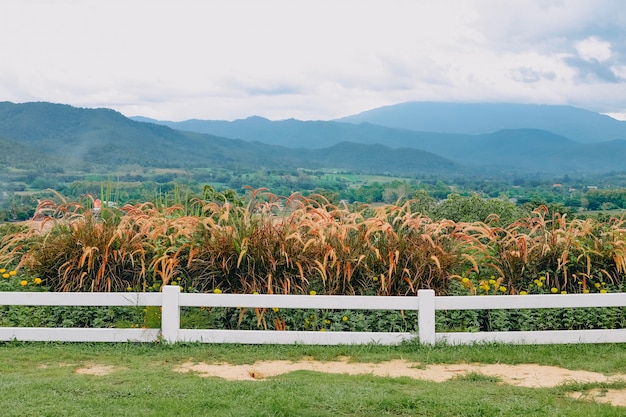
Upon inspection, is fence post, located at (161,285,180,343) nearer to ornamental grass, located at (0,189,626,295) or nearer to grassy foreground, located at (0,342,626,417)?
grassy foreground, located at (0,342,626,417)

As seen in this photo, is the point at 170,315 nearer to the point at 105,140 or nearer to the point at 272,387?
the point at 272,387

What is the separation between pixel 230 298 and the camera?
27.7 ft

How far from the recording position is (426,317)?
8492 mm

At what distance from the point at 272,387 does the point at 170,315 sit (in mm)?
2311

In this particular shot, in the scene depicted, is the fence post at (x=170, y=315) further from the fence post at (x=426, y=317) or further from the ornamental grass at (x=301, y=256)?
the fence post at (x=426, y=317)

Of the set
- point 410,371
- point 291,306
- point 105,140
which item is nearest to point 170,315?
point 291,306

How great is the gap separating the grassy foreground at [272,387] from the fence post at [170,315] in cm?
16

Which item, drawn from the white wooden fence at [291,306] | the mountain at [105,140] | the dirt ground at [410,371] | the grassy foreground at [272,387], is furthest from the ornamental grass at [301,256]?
the mountain at [105,140]

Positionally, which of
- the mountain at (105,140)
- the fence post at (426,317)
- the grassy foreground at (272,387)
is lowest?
the grassy foreground at (272,387)

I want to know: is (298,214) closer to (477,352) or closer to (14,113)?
(477,352)

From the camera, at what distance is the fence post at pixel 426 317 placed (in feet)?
27.7

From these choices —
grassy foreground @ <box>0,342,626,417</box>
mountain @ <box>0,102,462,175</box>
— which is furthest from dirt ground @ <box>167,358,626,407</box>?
mountain @ <box>0,102,462,175</box>

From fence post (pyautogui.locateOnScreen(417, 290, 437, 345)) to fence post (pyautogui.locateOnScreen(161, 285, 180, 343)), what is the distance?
286 centimetres

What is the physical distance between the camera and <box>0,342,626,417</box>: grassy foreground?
20.1ft
